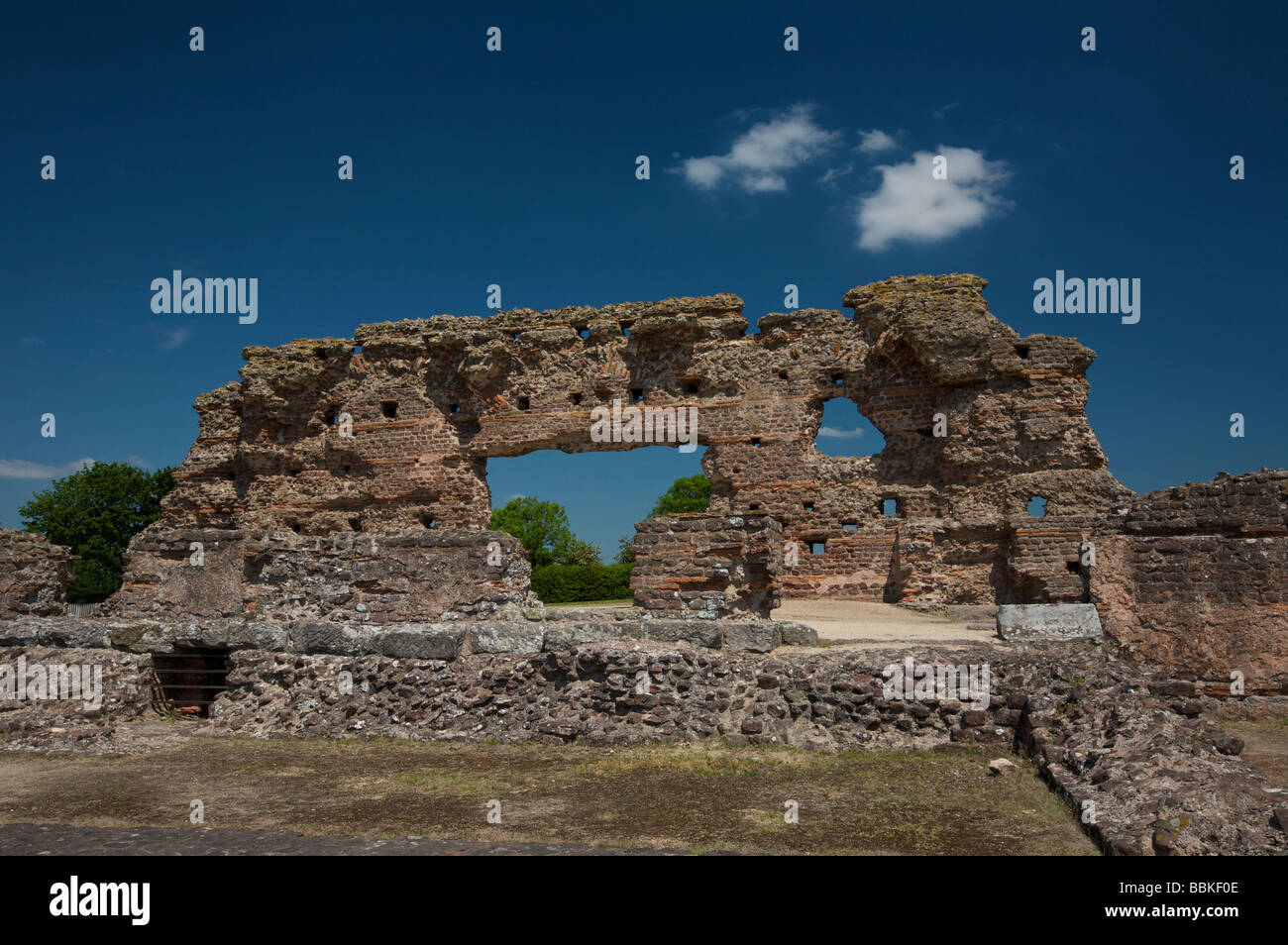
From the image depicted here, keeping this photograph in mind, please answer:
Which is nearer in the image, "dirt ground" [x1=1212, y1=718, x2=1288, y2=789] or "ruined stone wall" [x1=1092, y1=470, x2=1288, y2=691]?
"dirt ground" [x1=1212, y1=718, x2=1288, y2=789]

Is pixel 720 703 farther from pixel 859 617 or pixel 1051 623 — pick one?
pixel 859 617

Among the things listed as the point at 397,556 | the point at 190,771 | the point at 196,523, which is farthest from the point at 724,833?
the point at 196,523

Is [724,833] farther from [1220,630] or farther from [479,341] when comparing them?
[479,341]

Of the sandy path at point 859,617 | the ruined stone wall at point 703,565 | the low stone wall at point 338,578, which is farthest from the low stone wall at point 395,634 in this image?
the sandy path at point 859,617

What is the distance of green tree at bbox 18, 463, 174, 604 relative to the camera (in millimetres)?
33781

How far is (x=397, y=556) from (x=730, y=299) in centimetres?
1449

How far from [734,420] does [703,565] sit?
12.9 metres

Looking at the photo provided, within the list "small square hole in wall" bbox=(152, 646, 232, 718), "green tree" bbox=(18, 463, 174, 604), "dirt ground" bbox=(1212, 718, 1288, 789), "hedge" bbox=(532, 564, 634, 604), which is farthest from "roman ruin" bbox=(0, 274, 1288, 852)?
"green tree" bbox=(18, 463, 174, 604)

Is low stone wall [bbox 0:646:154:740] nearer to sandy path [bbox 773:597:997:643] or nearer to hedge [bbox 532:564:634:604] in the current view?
sandy path [bbox 773:597:997:643]

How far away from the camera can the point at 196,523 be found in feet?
78.5

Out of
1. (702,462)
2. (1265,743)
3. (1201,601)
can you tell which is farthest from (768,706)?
(702,462)

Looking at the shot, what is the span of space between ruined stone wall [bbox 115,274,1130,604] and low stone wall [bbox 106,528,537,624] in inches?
305

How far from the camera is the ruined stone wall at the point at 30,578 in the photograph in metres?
10.1

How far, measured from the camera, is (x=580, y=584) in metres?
29.6
